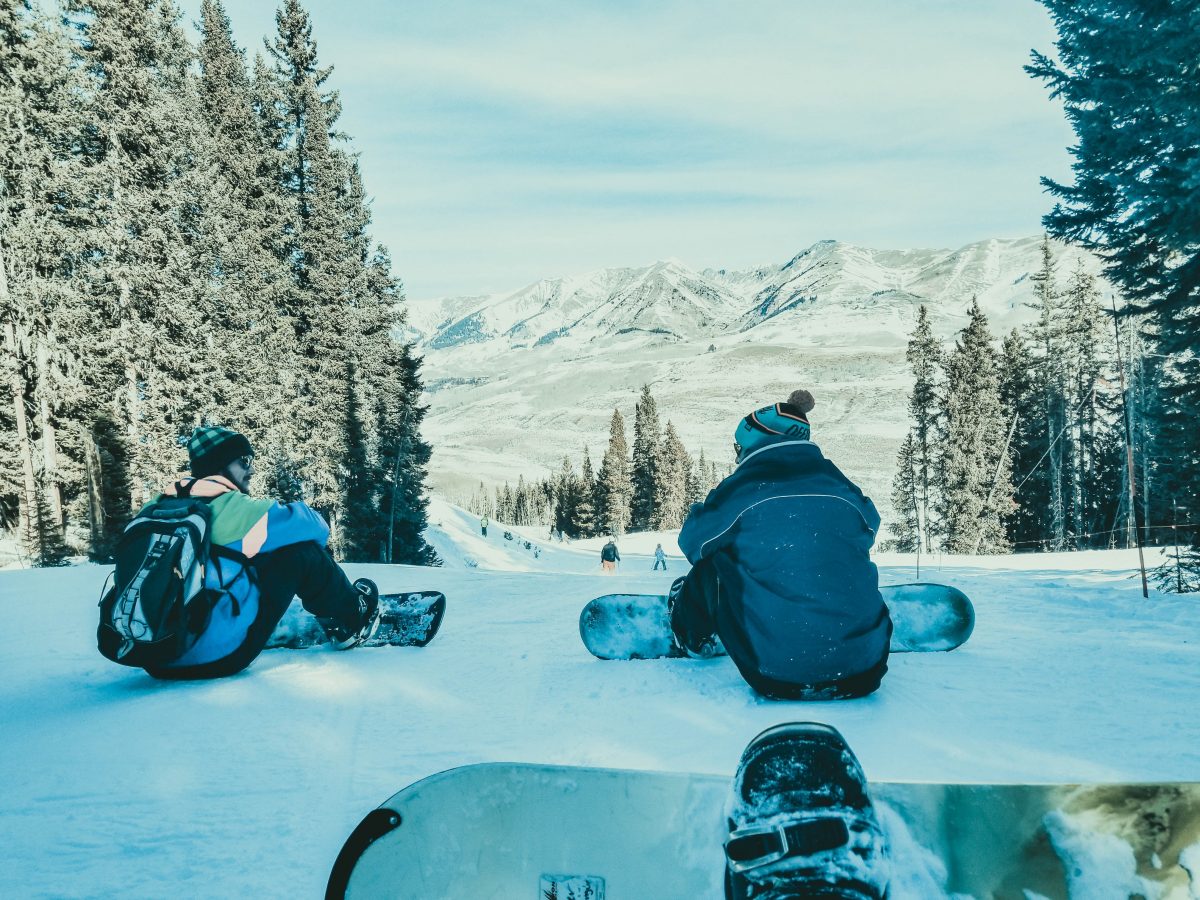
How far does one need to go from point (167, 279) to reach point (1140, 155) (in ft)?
67.1

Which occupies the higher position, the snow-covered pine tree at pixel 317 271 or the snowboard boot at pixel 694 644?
the snow-covered pine tree at pixel 317 271

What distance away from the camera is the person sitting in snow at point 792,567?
2.80 m

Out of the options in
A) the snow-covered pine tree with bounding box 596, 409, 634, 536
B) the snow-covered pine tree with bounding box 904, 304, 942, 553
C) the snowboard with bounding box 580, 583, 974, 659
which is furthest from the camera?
the snow-covered pine tree with bounding box 596, 409, 634, 536

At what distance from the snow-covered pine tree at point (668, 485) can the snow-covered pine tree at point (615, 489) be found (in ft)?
9.47

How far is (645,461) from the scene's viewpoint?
61.9 m

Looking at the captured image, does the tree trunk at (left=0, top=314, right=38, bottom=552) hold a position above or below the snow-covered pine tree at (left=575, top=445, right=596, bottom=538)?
above

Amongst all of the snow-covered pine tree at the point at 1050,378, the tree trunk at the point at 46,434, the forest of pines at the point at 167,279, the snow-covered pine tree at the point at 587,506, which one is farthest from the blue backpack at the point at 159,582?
the snow-covered pine tree at the point at 587,506

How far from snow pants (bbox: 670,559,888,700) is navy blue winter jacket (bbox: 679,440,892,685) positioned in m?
0.03

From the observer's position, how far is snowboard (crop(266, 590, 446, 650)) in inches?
170

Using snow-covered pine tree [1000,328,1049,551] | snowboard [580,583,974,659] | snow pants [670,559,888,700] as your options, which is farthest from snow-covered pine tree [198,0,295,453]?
snow-covered pine tree [1000,328,1049,551]

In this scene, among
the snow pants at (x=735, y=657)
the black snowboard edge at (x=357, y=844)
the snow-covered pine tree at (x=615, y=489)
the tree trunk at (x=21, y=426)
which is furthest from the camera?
the snow-covered pine tree at (x=615, y=489)

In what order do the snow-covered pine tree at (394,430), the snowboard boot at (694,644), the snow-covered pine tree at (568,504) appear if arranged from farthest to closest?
1. the snow-covered pine tree at (568,504)
2. the snow-covered pine tree at (394,430)
3. the snowboard boot at (694,644)

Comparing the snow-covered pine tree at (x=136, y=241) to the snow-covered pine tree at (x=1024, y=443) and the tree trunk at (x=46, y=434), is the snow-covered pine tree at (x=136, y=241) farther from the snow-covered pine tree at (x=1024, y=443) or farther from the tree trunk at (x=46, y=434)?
the snow-covered pine tree at (x=1024, y=443)

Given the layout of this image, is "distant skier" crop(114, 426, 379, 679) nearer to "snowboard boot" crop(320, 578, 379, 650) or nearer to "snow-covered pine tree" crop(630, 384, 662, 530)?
"snowboard boot" crop(320, 578, 379, 650)
